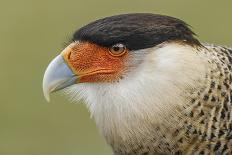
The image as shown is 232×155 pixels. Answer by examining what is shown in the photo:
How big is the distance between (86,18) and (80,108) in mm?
3076

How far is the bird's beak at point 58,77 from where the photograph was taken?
5.42 metres

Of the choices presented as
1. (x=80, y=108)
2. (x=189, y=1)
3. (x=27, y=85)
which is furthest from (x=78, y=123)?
(x=189, y=1)

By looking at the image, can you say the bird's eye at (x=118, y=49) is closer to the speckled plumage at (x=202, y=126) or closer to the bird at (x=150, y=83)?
the bird at (x=150, y=83)

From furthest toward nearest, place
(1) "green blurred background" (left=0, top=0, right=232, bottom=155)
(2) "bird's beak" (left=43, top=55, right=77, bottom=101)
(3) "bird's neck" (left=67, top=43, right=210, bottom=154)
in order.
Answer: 1. (1) "green blurred background" (left=0, top=0, right=232, bottom=155)
2. (2) "bird's beak" (left=43, top=55, right=77, bottom=101)
3. (3) "bird's neck" (left=67, top=43, right=210, bottom=154)

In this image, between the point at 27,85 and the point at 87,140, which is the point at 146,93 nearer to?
the point at 87,140

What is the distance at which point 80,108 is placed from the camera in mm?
10055

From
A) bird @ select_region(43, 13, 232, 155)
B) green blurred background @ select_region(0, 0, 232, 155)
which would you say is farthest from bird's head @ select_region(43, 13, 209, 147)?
green blurred background @ select_region(0, 0, 232, 155)

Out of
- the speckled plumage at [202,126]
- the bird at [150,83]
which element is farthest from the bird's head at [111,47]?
the speckled plumage at [202,126]

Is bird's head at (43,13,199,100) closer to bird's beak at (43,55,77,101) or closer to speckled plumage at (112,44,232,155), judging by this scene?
bird's beak at (43,55,77,101)

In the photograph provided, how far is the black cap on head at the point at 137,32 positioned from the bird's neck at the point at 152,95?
0.07 metres

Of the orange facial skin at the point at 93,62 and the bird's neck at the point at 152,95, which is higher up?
the orange facial skin at the point at 93,62

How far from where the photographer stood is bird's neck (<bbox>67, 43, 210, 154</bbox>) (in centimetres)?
531

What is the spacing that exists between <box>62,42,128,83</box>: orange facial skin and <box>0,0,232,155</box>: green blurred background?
2.40 m

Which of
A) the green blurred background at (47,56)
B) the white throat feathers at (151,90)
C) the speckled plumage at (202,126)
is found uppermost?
the white throat feathers at (151,90)
